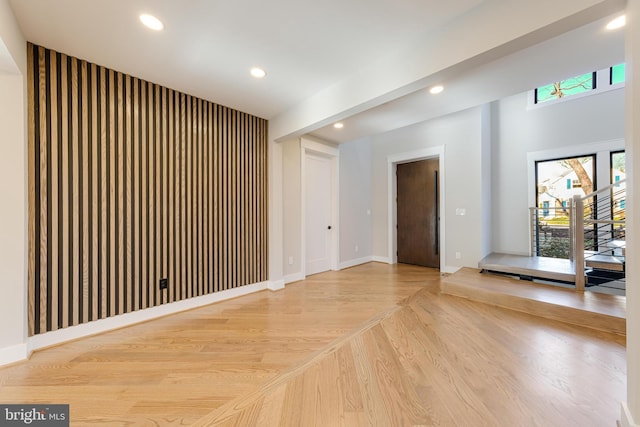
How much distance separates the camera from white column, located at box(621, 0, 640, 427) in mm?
1129

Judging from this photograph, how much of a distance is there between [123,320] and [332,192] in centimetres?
360

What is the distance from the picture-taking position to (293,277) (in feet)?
13.4

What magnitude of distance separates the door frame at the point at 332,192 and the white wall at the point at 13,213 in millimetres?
3019

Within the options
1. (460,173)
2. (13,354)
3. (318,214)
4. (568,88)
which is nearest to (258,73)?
(318,214)

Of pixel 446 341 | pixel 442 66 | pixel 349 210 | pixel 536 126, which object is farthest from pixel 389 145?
pixel 446 341

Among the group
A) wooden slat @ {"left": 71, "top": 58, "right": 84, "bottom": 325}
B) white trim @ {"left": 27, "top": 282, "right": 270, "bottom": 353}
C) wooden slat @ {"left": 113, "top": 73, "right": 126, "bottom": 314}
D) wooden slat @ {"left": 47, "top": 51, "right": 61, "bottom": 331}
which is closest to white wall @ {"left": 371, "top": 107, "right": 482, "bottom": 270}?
white trim @ {"left": 27, "top": 282, "right": 270, "bottom": 353}

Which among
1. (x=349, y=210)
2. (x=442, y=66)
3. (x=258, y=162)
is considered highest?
(x=442, y=66)

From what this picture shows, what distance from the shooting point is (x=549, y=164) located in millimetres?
4379

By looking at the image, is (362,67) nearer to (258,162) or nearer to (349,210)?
(258,162)

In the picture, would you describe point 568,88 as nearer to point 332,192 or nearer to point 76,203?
point 332,192

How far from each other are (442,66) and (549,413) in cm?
229

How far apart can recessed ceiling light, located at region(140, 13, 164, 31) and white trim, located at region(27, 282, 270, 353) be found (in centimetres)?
264

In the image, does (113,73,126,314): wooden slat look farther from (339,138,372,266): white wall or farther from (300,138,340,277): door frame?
(339,138,372,266): white wall

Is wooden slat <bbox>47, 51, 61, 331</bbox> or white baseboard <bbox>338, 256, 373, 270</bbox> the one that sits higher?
wooden slat <bbox>47, 51, 61, 331</bbox>
